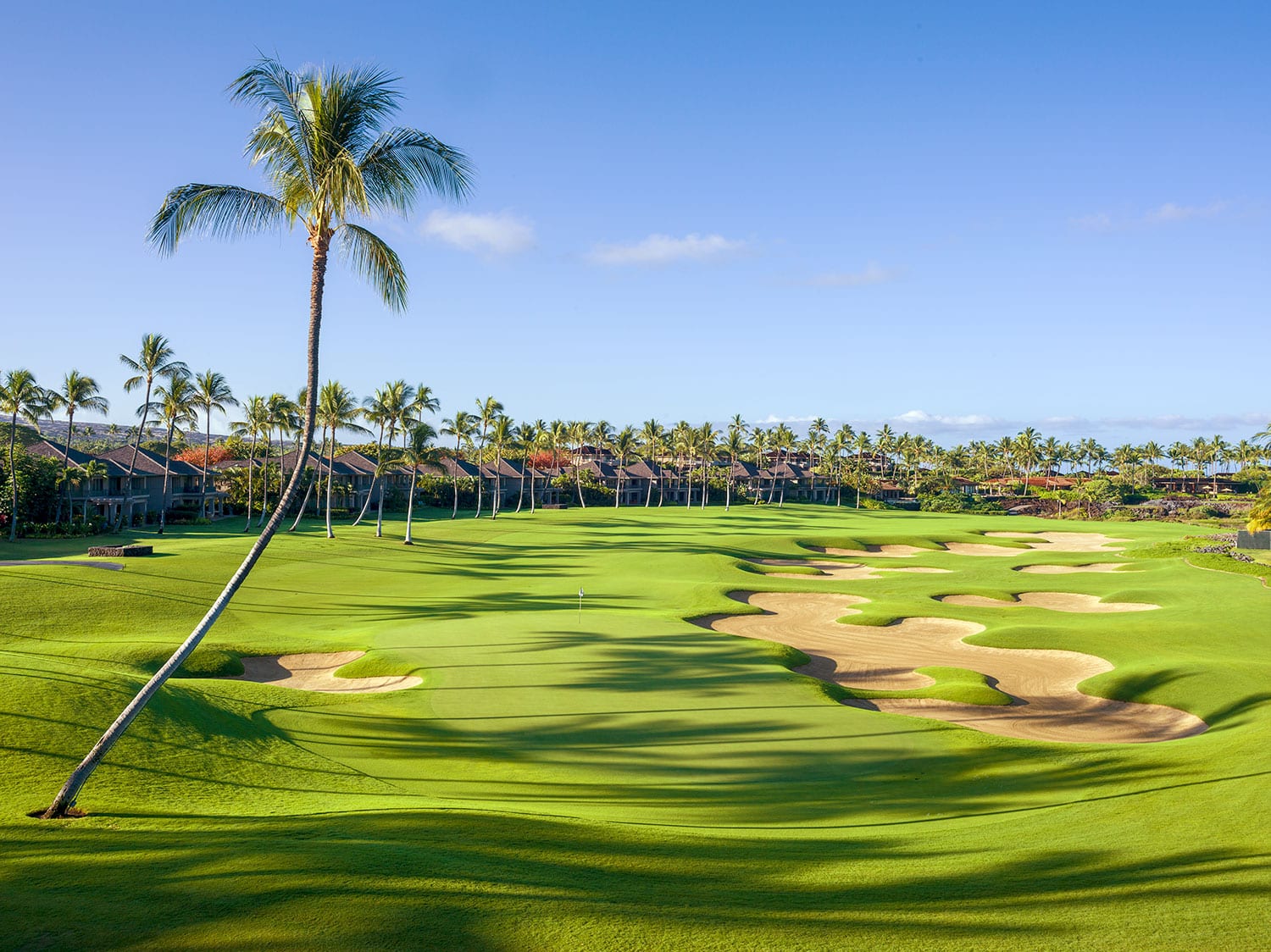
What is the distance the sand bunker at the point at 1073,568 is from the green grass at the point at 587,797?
28.4 metres

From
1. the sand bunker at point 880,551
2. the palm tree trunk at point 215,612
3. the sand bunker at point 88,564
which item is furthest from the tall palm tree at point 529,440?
the palm tree trunk at point 215,612

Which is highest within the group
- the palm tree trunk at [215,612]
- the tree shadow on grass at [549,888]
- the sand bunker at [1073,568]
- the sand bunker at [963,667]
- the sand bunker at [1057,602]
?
the palm tree trunk at [215,612]

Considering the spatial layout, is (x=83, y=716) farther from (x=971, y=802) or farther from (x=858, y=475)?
(x=858, y=475)

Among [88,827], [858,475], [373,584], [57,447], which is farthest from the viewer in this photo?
[858,475]

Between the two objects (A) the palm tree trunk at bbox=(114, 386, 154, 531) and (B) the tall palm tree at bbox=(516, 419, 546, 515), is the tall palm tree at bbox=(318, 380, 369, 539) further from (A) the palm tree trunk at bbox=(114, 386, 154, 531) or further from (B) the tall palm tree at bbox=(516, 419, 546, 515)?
(B) the tall palm tree at bbox=(516, 419, 546, 515)

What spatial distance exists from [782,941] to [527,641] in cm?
2221

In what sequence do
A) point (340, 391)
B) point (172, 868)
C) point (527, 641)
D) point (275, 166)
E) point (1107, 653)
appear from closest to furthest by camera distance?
point (172, 868) → point (275, 166) → point (527, 641) → point (1107, 653) → point (340, 391)

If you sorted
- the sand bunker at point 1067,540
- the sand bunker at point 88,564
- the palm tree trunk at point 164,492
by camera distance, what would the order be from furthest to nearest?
the sand bunker at point 1067,540, the palm tree trunk at point 164,492, the sand bunker at point 88,564

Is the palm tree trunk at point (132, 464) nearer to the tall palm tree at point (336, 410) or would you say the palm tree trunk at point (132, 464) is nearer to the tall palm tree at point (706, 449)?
the tall palm tree at point (336, 410)

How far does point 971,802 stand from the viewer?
52.9ft

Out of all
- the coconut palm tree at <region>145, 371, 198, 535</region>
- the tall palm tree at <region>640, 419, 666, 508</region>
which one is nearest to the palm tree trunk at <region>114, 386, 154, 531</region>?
the coconut palm tree at <region>145, 371, 198, 535</region>

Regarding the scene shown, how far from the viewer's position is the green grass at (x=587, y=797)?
9078mm

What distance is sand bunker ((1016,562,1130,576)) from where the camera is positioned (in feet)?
215

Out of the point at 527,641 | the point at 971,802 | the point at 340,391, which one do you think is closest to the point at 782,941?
the point at 971,802
